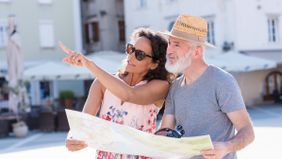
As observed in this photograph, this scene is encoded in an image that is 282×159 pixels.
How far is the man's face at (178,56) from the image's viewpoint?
9.75 ft

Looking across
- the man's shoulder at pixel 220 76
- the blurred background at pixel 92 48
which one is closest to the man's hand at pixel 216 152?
the man's shoulder at pixel 220 76

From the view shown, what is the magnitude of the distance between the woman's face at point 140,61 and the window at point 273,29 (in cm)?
2580

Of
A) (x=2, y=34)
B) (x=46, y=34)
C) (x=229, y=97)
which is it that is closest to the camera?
(x=229, y=97)

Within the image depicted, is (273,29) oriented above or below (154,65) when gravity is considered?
below

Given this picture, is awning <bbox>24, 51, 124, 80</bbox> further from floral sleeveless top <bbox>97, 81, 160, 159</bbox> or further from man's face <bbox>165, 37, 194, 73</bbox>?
man's face <bbox>165, 37, 194, 73</bbox>

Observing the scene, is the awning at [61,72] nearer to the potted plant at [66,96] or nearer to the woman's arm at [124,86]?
the potted plant at [66,96]

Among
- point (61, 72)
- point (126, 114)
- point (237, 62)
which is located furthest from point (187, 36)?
point (237, 62)

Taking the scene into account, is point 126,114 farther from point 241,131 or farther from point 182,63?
point 241,131

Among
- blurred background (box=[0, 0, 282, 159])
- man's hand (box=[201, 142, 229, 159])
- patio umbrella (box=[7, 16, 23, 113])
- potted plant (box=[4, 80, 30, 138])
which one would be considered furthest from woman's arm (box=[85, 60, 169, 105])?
patio umbrella (box=[7, 16, 23, 113])

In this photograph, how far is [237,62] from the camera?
24.0m

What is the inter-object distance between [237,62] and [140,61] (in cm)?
2113

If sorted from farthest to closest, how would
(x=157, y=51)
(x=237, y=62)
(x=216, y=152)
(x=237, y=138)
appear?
1. (x=237, y=62)
2. (x=157, y=51)
3. (x=237, y=138)
4. (x=216, y=152)

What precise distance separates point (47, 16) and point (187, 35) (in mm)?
29081

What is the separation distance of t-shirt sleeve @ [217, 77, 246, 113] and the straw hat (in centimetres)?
27
